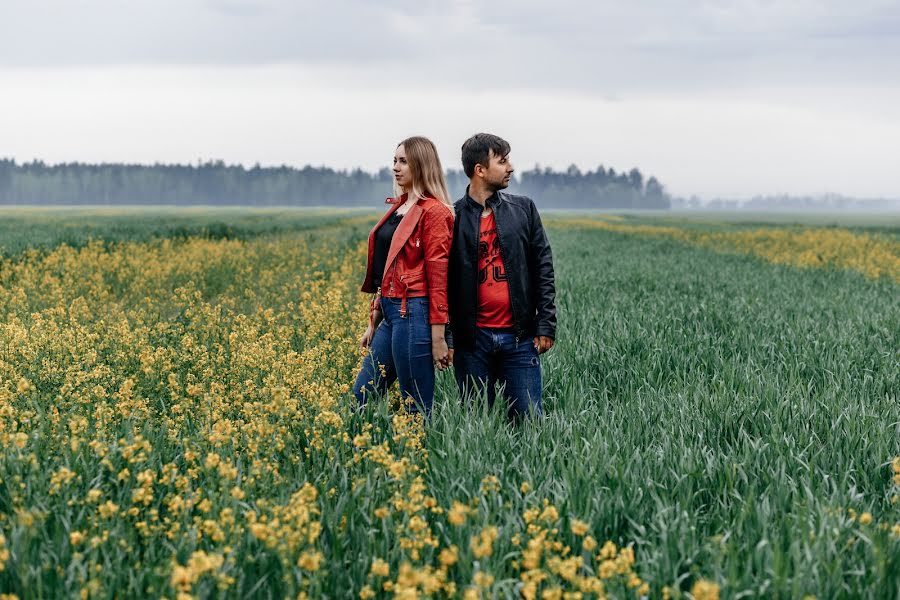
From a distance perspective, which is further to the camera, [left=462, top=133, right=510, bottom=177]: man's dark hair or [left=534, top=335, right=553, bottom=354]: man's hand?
[left=534, top=335, right=553, bottom=354]: man's hand

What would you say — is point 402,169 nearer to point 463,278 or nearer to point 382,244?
point 382,244

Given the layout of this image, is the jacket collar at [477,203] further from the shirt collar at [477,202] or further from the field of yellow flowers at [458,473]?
the field of yellow flowers at [458,473]

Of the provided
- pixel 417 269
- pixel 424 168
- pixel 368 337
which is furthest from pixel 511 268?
pixel 368 337

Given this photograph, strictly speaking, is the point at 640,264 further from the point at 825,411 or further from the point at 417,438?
the point at 417,438

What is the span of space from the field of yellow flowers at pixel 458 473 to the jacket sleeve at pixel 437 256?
65 centimetres

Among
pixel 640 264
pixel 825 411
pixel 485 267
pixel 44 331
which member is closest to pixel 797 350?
pixel 825 411

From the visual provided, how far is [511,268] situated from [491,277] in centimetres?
14

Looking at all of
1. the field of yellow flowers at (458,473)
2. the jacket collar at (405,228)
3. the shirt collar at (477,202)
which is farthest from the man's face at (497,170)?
the field of yellow flowers at (458,473)

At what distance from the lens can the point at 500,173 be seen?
4172 mm

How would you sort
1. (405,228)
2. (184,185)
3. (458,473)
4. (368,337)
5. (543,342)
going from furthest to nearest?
(184,185)
(368,337)
(543,342)
(405,228)
(458,473)

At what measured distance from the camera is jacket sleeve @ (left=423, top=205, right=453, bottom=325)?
416 cm

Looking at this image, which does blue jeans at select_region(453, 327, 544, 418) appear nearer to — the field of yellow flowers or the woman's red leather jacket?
the field of yellow flowers

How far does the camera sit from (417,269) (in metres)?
4.23

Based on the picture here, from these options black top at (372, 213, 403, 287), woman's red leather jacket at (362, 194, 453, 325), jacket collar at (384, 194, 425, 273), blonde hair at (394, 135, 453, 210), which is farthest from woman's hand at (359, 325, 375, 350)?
blonde hair at (394, 135, 453, 210)
